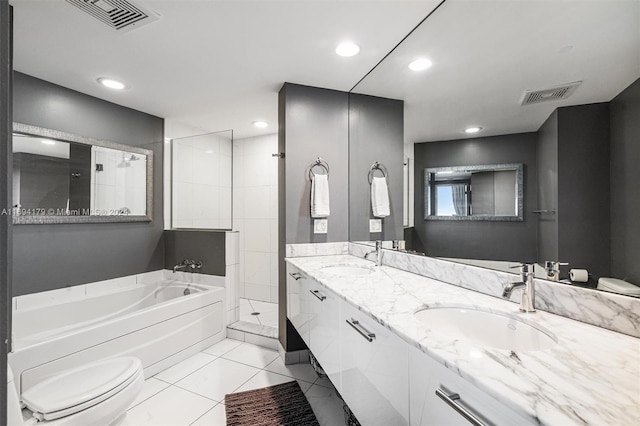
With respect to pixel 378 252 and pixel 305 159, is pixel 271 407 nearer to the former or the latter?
pixel 378 252

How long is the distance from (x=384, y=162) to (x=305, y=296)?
1132 millimetres

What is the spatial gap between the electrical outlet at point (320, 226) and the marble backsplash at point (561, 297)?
37.7 inches

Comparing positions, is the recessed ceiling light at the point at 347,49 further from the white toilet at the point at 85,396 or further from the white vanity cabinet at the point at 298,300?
the white toilet at the point at 85,396

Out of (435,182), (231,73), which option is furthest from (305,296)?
(231,73)

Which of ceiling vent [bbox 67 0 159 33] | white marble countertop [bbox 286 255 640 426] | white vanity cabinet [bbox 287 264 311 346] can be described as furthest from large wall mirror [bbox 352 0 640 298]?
A: ceiling vent [bbox 67 0 159 33]

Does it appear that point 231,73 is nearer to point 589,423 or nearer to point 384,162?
point 384,162

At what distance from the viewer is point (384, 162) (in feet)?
6.97

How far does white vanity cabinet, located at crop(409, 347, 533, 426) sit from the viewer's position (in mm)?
552

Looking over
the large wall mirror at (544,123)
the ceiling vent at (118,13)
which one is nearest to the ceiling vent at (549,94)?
the large wall mirror at (544,123)

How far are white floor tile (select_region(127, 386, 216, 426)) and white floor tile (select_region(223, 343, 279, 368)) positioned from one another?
507 mm

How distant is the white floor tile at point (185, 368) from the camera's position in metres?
2.16

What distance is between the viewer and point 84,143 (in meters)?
2.53

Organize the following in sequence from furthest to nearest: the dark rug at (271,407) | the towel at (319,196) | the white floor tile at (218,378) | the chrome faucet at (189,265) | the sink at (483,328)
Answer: the chrome faucet at (189,265) → the towel at (319,196) → the white floor tile at (218,378) → the dark rug at (271,407) → the sink at (483,328)

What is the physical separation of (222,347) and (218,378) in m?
0.55
